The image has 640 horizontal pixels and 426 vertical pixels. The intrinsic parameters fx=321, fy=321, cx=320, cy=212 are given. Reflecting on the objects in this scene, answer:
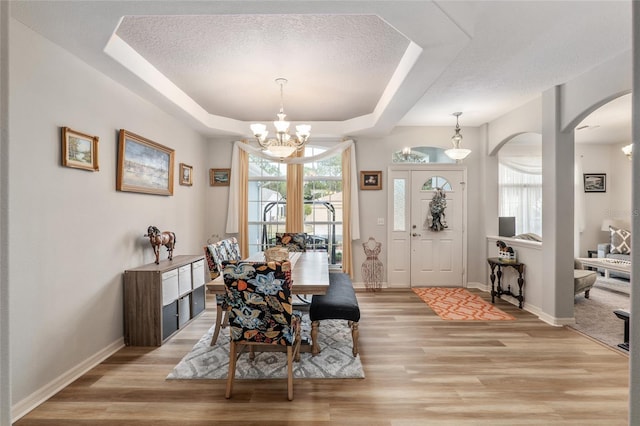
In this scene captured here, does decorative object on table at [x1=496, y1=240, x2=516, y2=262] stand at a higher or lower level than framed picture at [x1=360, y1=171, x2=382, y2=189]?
lower

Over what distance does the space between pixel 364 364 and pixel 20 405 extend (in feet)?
8.10

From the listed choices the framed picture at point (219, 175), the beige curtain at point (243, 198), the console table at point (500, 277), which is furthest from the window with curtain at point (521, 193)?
the framed picture at point (219, 175)

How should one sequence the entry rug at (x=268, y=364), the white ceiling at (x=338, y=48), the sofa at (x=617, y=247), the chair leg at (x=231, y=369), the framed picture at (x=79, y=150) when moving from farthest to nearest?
1. the sofa at (x=617, y=247)
2. the entry rug at (x=268, y=364)
3. the framed picture at (x=79, y=150)
4. the chair leg at (x=231, y=369)
5. the white ceiling at (x=338, y=48)

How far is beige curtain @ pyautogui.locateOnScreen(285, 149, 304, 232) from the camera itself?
5.56 m

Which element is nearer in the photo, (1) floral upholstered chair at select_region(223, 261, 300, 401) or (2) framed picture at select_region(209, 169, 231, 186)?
(1) floral upholstered chair at select_region(223, 261, 300, 401)

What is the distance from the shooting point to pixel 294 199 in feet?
18.3

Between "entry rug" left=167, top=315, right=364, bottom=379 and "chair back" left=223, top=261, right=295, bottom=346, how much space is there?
527mm

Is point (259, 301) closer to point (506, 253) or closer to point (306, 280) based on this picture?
point (306, 280)

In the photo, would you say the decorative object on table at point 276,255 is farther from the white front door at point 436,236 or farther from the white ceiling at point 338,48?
the white front door at point 436,236

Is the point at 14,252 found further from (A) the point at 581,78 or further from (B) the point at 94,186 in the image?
(A) the point at 581,78

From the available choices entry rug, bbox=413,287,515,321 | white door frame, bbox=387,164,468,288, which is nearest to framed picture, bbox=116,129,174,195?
white door frame, bbox=387,164,468,288

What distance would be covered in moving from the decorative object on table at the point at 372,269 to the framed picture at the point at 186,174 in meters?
2.99

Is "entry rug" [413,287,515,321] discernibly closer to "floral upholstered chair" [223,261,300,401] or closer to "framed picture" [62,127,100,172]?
"floral upholstered chair" [223,261,300,401]

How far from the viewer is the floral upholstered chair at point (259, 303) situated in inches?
87.7
